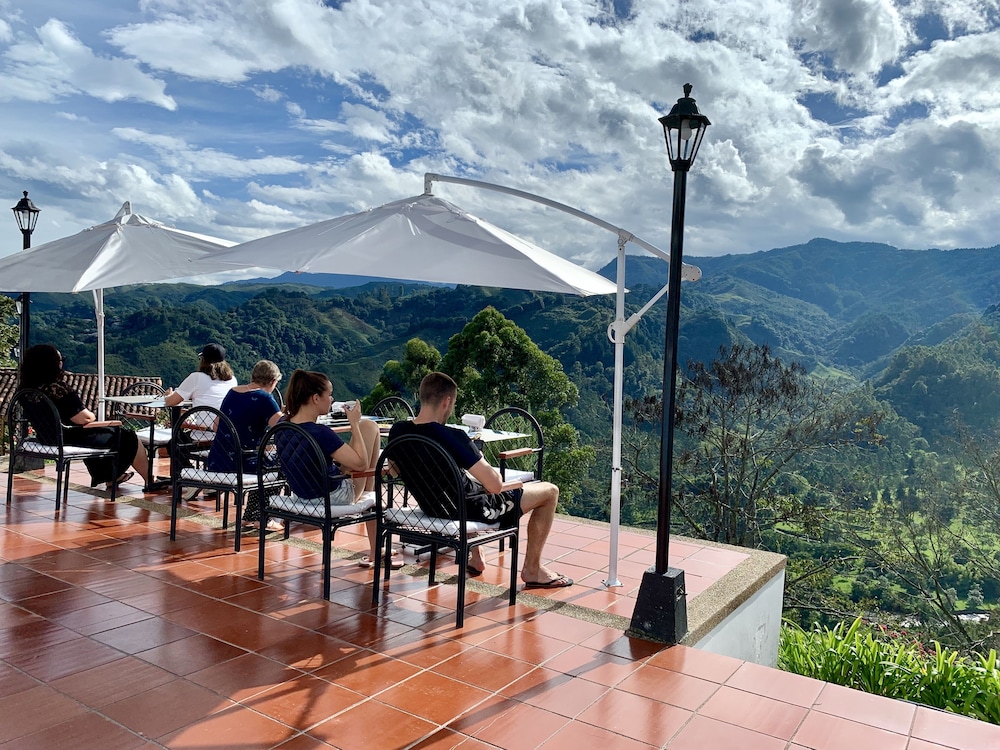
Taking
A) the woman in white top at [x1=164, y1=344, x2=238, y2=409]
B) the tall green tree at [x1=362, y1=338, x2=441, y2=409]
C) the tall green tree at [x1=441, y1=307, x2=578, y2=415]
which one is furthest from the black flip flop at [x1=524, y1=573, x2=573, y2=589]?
the tall green tree at [x1=362, y1=338, x2=441, y2=409]

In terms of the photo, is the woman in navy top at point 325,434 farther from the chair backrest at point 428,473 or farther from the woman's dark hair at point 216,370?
the woman's dark hair at point 216,370

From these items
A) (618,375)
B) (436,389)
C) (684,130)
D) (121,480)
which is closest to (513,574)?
(436,389)

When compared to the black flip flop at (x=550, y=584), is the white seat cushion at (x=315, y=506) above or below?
above

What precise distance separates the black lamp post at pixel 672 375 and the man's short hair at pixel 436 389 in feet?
3.36

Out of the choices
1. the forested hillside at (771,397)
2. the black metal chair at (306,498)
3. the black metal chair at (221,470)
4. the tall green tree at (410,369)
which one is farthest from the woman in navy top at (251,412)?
the tall green tree at (410,369)

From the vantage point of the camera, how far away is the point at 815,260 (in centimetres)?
4497

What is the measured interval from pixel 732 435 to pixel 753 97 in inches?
382

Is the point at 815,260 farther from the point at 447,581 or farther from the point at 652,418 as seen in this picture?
the point at 447,581

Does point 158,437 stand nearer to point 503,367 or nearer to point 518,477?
point 518,477

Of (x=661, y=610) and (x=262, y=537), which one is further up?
(x=262, y=537)

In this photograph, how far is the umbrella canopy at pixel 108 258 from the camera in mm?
5352

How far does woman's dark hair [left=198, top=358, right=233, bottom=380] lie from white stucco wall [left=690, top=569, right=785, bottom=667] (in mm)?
4037

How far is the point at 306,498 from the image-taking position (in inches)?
160

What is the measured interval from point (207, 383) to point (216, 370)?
16 cm
